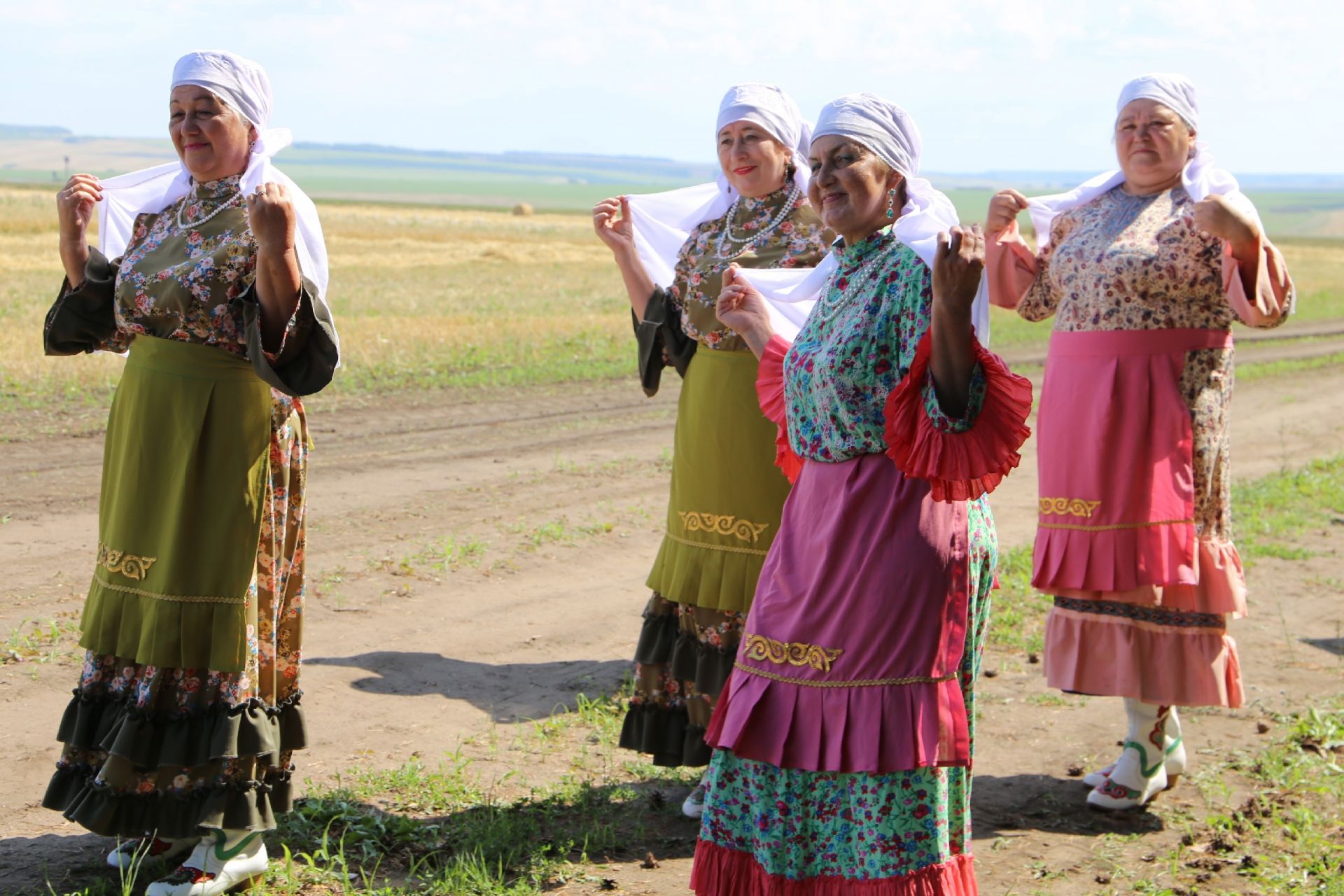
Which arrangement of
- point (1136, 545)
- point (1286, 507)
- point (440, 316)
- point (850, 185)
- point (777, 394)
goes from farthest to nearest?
point (440, 316), point (1286, 507), point (1136, 545), point (777, 394), point (850, 185)

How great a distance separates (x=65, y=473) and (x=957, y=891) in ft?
25.4

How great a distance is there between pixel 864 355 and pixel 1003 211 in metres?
2.42

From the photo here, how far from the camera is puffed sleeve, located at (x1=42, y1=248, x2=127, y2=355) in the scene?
13.7 feet

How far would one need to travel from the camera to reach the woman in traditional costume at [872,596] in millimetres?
3090

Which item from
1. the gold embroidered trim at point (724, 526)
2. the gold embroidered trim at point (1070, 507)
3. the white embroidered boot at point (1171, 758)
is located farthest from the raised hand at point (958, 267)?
the white embroidered boot at point (1171, 758)

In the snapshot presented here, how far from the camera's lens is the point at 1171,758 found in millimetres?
5266

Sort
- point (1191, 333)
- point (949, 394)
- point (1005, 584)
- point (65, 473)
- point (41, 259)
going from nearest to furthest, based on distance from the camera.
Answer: point (949, 394) → point (1191, 333) → point (1005, 584) → point (65, 473) → point (41, 259)

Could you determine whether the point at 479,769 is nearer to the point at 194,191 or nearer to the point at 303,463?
the point at 303,463

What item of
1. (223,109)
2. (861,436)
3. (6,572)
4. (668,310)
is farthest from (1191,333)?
(6,572)

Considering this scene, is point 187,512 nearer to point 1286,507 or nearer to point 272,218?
point 272,218

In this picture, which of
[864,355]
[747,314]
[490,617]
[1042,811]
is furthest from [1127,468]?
[490,617]

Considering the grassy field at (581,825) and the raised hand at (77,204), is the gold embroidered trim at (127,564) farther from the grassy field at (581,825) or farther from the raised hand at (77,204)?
the raised hand at (77,204)

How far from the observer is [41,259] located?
28.2 metres

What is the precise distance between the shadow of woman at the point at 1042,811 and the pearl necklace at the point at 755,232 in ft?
6.82
